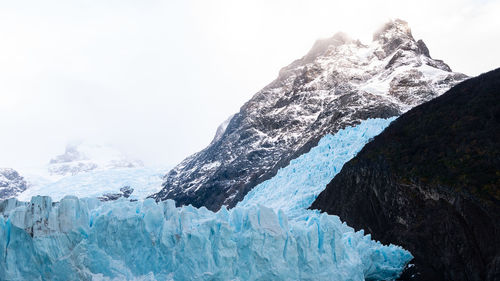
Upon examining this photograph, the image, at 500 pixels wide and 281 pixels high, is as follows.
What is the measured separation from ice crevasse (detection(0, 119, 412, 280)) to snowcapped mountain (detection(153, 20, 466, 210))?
4078cm

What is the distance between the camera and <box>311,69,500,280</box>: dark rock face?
21719mm

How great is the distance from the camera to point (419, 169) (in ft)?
89.5

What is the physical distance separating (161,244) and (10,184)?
153996 millimetres

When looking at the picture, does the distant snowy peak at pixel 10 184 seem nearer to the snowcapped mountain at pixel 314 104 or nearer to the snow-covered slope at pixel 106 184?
the snow-covered slope at pixel 106 184

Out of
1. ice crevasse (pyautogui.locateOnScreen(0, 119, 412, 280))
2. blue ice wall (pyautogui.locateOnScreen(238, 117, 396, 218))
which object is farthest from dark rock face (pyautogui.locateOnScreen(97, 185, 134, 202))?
ice crevasse (pyautogui.locateOnScreen(0, 119, 412, 280))

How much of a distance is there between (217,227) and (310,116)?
2613 inches

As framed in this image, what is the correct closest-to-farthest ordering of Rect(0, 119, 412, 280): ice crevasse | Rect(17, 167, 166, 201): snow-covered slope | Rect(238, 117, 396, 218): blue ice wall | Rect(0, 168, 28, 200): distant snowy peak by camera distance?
1. Rect(0, 119, 412, 280): ice crevasse
2. Rect(238, 117, 396, 218): blue ice wall
3. Rect(17, 167, 166, 201): snow-covered slope
4. Rect(0, 168, 28, 200): distant snowy peak

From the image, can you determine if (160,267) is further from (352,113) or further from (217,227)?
(352,113)

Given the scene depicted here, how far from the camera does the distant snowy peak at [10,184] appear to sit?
142625mm

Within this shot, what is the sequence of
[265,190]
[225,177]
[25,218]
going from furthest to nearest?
[225,177] < [265,190] < [25,218]

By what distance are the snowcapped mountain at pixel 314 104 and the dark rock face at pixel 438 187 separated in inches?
1038

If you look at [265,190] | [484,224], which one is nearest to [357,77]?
[265,190]

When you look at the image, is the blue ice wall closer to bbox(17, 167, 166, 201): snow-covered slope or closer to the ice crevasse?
the ice crevasse

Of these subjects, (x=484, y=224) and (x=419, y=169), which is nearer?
(x=484, y=224)
